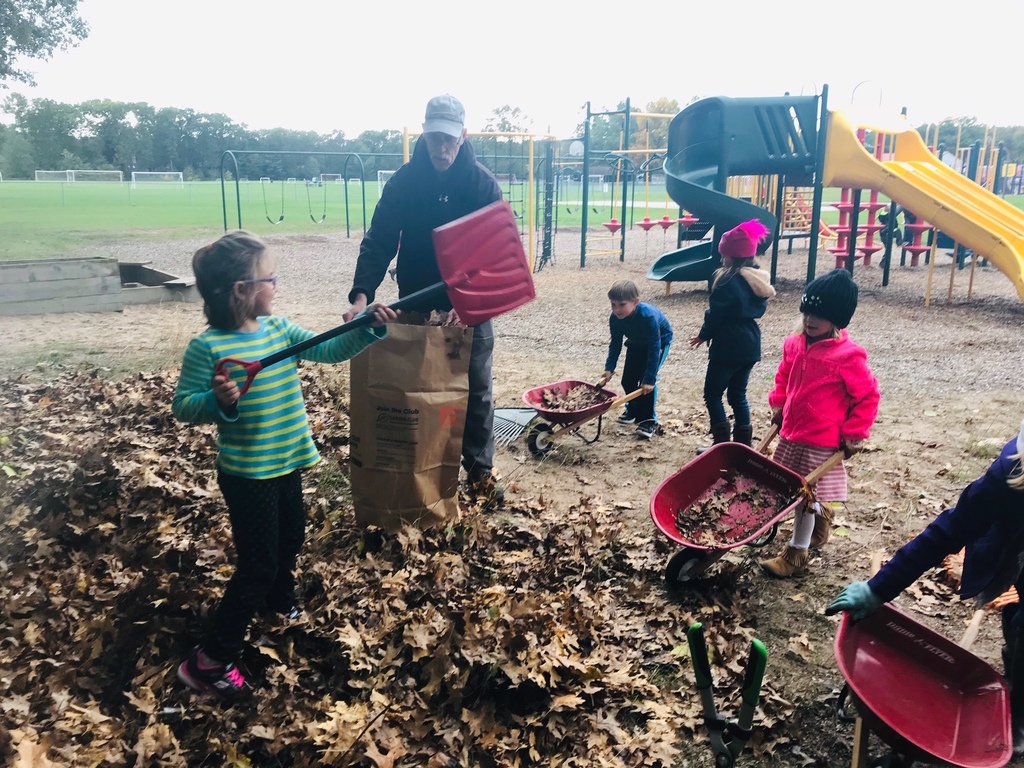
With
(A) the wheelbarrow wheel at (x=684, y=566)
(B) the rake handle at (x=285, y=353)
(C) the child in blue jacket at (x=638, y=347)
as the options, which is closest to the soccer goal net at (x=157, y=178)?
(C) the child in blue jacket at (x=638, y=347)

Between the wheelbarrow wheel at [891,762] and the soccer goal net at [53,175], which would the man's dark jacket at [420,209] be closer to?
the wheelbarrow wheel at [891,762]

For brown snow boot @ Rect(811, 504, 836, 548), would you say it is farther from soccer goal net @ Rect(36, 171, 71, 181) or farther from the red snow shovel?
soccer goal net @ Rect(36, 171, 71, 181)

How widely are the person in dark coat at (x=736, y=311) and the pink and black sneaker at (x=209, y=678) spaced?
3.55m

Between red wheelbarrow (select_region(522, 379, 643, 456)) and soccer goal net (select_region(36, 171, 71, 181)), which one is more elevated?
soccer goal net (select_region(36, 171, 71, 181))

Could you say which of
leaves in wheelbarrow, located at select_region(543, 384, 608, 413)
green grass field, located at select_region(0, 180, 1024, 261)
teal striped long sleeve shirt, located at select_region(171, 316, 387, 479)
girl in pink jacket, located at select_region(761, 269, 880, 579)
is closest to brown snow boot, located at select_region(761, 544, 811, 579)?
girl in pink jacket, located at select_region(761, 269, 880, 579)

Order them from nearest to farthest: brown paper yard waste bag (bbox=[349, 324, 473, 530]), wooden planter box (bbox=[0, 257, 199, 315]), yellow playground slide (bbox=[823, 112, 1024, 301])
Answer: brown paper yard waste bag (bbox=[349, 324, 473, 530]) → wooden planter box (bbox=[0, 257, 199, 315]) → yellow playground slide (bbox=[823, 112, 1024, 301])

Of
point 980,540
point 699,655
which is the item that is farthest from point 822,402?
point 699,655

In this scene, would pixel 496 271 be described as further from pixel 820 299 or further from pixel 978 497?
pixel 978 497

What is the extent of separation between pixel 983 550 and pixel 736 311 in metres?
2.74

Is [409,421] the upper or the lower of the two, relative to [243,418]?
lower

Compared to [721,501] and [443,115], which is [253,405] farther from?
[721,501]

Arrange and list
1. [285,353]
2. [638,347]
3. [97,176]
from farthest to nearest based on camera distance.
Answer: [97,176] → [638,347] → [285,353]

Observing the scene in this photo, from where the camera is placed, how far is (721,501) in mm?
3770

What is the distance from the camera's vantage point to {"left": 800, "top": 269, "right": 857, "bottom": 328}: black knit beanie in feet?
11.7
